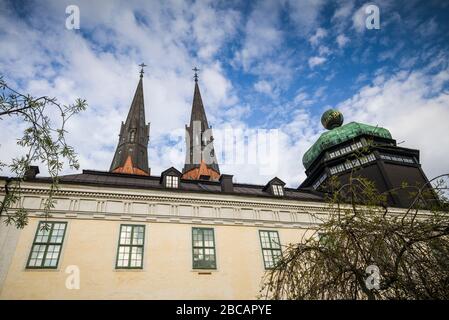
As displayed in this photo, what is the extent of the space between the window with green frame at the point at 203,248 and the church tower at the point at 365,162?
1083 cm

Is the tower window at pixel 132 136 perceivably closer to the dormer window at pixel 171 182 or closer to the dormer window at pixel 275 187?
the dormer window at pixel 171 182

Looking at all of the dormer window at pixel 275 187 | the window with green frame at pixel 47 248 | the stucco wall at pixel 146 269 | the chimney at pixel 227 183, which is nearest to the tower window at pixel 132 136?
the chimney at pixel 227 183

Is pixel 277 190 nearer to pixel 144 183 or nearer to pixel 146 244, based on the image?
pixel 144 183

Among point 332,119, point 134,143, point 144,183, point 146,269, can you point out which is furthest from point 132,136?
point 146,269

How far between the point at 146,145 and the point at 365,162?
36.2m

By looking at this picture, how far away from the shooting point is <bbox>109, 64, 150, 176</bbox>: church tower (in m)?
42.8

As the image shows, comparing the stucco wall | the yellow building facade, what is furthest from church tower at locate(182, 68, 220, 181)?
the stucco wall

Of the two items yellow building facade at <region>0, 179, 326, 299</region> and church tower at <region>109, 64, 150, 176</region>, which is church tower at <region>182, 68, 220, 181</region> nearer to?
church tower at <region>109, 64, 150, 176</region>

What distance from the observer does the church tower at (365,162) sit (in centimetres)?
2259

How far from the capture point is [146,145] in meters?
49.1
